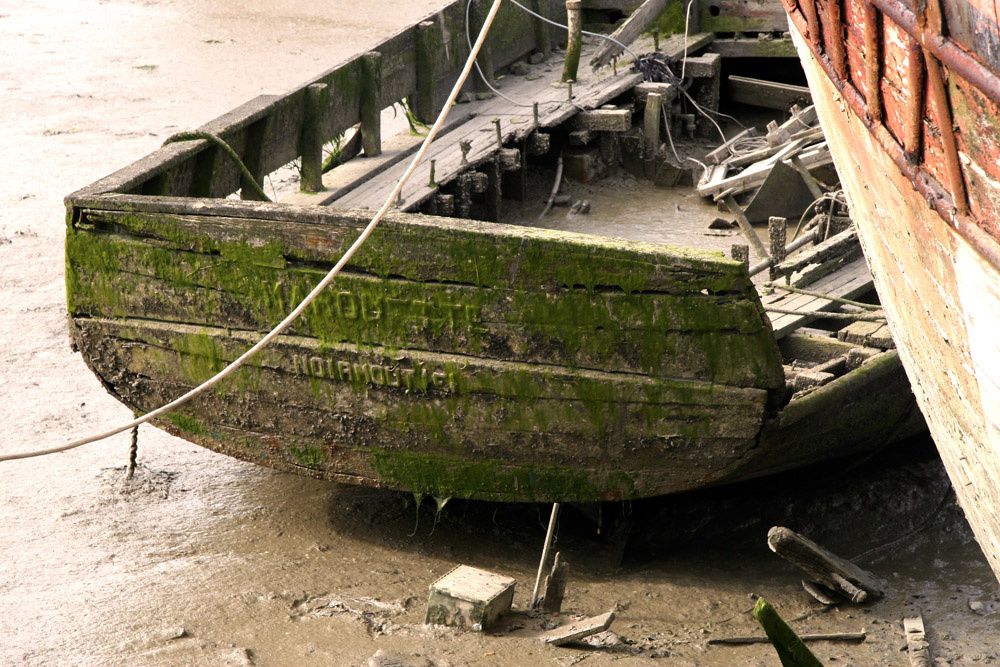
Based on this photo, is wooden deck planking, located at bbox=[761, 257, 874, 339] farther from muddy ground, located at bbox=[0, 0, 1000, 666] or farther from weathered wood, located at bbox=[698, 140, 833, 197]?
weathered wood, located at bbox=[698, 140, 833, 197]

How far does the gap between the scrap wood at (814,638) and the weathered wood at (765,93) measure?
589 cm

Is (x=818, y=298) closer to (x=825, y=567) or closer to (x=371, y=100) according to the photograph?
(x=825, y=567)

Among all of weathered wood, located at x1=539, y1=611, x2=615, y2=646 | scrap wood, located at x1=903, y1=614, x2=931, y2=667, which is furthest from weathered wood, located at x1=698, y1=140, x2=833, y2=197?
weathered wood, located at x1=539, y1=611, x2=615, y2=646

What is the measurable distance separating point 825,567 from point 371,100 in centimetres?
419

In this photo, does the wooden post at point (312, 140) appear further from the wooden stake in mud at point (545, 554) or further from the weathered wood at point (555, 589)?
the weathered wood at point (555, 589)

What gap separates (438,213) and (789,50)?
4.69 metres

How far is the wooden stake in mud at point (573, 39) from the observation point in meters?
9.40

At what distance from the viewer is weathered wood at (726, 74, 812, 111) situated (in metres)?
10.4

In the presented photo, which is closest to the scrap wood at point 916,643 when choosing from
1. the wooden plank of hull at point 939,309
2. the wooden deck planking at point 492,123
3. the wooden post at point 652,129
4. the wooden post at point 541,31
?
the wooden plank of hull at point 939,309

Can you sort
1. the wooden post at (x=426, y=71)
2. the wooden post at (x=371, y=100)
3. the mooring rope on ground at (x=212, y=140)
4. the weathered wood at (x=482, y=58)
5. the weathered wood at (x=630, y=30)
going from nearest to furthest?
the mooring rope on ground at (x=212, y=140) → the wooden post at (x=371, y=100) → the wooden post at (x=426, y=71) → the weathered wood at (x=482, y=58) → the weathered wood at (x=630, y=30)

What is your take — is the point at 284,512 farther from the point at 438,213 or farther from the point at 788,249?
the point at 788,249

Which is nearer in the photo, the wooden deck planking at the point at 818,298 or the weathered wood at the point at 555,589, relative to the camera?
the weathered wood at the point at 555,589

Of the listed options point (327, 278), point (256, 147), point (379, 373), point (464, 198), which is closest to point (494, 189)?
point (464, 198)

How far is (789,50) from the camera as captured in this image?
10.8 metres
